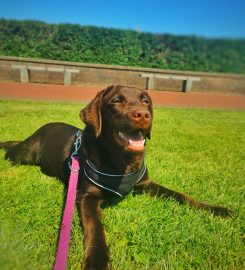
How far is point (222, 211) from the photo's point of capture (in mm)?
3303

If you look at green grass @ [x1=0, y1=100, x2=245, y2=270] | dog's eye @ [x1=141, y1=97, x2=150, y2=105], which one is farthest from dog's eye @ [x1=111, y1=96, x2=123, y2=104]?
green grass @ [x1=0, y1=100, x2=245, y2=270]

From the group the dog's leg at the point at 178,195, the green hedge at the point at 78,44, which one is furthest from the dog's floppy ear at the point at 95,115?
the dog's leg at the point at 178,195

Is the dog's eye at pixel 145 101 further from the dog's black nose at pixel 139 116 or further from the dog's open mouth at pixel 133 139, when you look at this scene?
the dog's black nose at pixel 139 116

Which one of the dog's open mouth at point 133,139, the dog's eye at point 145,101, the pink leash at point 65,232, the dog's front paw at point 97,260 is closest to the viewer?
the pink leash at point 65,232

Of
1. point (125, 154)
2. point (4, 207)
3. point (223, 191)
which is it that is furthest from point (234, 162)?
point (4, 207)

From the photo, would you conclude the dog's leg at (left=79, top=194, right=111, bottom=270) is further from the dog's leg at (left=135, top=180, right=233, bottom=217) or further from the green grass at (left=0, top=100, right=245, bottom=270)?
the dog's leg at (left=135, top=180, right=233, bottom=217)

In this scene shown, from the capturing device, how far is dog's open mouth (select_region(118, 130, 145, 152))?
3.08 m

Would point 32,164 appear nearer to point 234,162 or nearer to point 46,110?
point 234,162

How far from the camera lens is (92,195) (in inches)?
126

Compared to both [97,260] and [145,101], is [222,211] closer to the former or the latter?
[145,101]

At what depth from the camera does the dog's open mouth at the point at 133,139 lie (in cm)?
308

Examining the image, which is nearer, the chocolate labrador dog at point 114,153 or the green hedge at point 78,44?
the green hedge at point 78,44

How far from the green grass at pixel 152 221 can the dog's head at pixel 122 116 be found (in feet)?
2.42

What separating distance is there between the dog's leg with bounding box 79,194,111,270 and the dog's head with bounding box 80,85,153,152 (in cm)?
65
